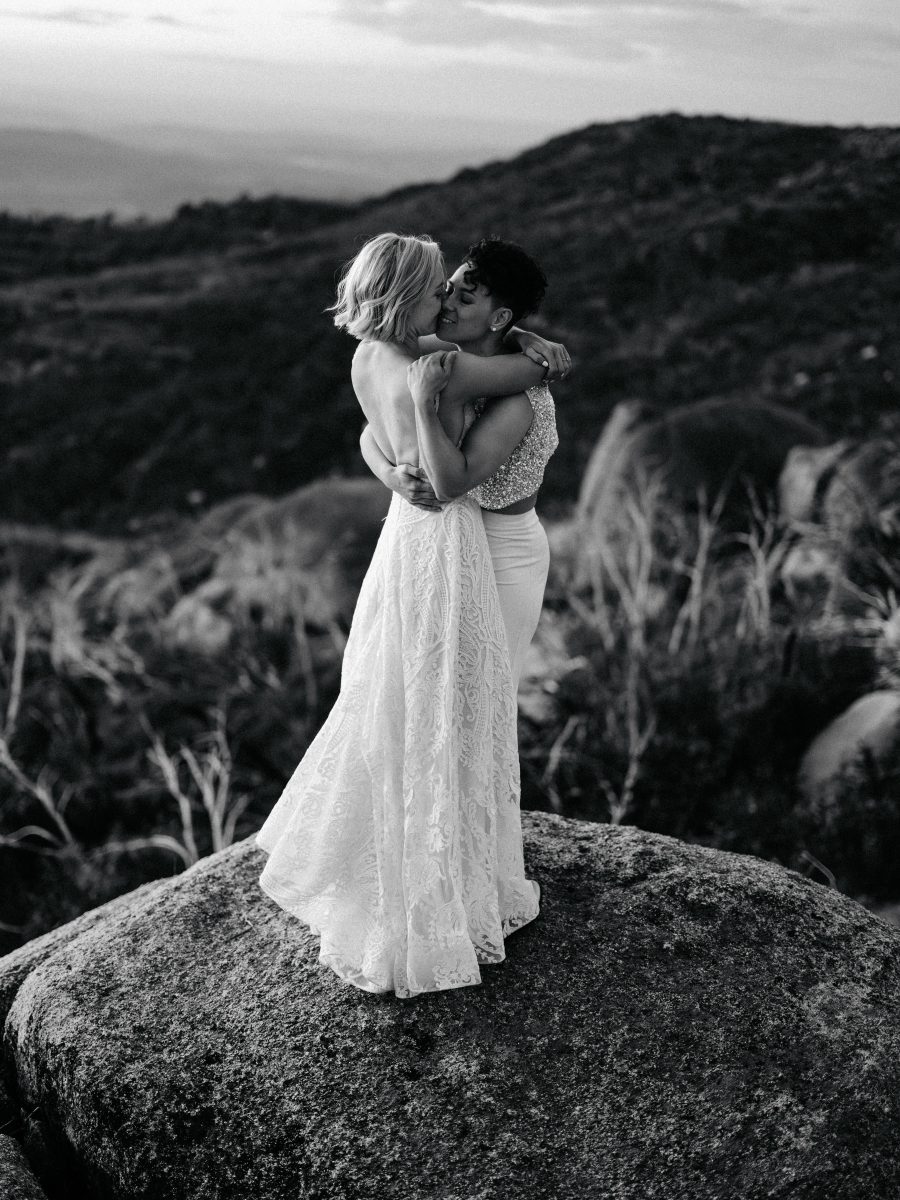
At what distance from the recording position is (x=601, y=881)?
4977 mm

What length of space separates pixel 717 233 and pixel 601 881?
35353 mm

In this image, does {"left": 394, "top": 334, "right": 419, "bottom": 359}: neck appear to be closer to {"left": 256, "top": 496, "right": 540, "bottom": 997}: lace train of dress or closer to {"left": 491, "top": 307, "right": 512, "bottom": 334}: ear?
{"left": 491, "top": 307, "right": 512, "bottom": 334}: ear

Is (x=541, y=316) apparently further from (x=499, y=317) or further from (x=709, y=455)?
(x=499, y=317)

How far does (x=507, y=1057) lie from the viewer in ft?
13.4

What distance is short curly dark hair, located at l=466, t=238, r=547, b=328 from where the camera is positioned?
13.3 feet

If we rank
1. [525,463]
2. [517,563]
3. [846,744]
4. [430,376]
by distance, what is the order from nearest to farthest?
[430,376] → [525,463] → [517,563] → [846,744]

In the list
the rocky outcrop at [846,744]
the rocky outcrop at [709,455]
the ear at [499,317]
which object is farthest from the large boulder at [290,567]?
the ear at [499,317]

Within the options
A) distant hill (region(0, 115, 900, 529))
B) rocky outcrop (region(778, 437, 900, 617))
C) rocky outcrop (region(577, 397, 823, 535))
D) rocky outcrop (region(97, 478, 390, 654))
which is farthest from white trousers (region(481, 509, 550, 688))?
distant hill (region(0, 115, 900, 529))

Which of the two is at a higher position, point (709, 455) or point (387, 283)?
point (387, 283)

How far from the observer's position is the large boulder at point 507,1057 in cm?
377

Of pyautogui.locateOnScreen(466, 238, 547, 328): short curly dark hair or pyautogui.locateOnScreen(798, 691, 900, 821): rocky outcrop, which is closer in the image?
pyautogui.locateOnScreen(466, 238, 547, 328): short curly dark hair

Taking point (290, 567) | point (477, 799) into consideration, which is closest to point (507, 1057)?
point (477, 799)

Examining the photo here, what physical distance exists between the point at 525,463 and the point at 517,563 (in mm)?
425

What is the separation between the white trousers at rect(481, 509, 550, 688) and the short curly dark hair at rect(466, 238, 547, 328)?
0.85m
